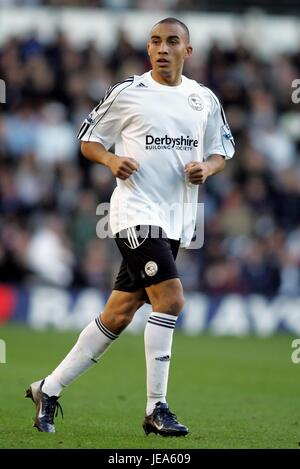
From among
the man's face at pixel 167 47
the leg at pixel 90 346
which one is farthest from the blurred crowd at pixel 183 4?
the leg at pixel 90 346

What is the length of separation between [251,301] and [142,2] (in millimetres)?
7222

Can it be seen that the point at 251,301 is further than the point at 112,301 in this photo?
Yes

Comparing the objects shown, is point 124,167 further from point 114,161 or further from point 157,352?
point 157,352

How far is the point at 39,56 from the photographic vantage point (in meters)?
20.5

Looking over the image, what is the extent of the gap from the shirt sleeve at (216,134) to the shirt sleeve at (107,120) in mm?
670

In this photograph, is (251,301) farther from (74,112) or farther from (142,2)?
(142,2)

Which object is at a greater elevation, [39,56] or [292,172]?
[39,56]

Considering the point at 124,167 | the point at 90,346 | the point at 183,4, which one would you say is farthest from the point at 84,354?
the point at 183,4

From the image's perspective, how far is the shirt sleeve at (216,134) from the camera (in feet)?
26.6

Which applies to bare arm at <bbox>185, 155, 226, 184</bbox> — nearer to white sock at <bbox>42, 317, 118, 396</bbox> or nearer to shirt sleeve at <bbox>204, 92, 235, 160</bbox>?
shirt sleeve at <bbox>204, 92, 235, 160</bbox>

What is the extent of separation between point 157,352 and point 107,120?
167 cm

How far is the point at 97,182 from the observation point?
1917 cm

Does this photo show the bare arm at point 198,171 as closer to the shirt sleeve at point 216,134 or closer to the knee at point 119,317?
the shirt sleeve at point 216,134
